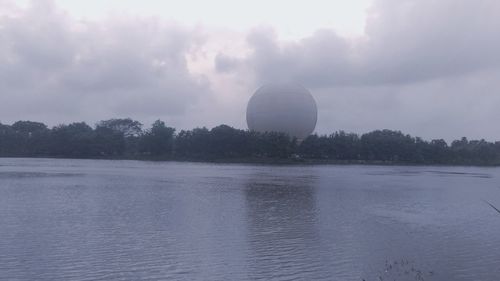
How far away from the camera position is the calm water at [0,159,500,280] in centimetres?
1075

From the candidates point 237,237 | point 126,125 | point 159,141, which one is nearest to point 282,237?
point 237,237

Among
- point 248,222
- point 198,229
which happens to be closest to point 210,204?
point 248,222

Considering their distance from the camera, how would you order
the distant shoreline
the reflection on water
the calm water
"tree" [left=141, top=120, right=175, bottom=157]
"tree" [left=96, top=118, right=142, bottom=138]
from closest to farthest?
the calm water < the reflection on water < the distant shoreline < "tree" [left=141, top=120, right=175, bottom=157] < "tree" [left=96, top=118, right=142, bottom=138]

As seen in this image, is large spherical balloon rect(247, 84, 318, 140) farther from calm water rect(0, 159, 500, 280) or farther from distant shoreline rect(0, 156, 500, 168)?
calm water rect(0, 159, 500, 280)

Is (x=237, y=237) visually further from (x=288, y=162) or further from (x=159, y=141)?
(x=159, y=141)

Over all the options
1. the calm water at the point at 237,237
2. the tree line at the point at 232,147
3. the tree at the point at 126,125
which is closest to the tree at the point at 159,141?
the tree line at the point at 232,147

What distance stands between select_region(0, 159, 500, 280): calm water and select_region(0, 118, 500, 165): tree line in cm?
4932

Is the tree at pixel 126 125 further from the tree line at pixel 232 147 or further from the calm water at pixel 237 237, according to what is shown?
the calm water at pixel 237 237

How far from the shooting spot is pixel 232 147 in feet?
246

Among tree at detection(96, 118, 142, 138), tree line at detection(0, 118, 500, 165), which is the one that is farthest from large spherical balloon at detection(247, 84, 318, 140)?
tree at detection(96, 118, 142, 138)

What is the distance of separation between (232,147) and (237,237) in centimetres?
6107

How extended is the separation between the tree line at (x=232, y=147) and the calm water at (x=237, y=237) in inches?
1942

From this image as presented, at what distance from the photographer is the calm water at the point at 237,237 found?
10.8 meters

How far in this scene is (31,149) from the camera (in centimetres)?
8700
